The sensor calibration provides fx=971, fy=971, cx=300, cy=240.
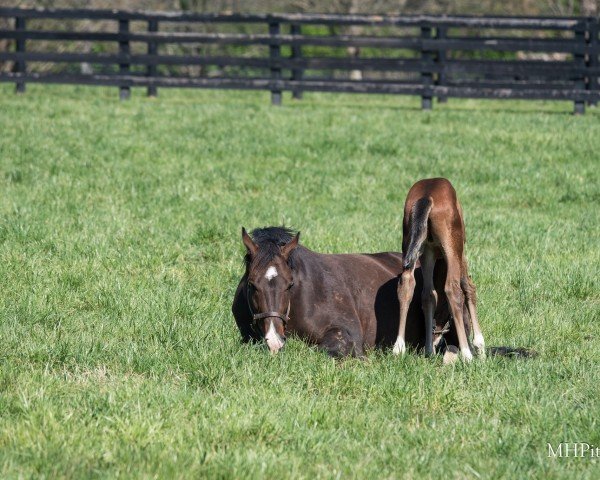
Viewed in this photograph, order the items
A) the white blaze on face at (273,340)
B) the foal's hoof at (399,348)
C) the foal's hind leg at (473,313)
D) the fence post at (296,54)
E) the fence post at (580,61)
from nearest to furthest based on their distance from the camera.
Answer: the white blaze on face at (273,340), the foal's hoof at (399,348), the foal's hind leg at (473,313), the fence post at (580,61), the fence post at (296,54)

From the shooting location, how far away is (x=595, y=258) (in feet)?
28.3

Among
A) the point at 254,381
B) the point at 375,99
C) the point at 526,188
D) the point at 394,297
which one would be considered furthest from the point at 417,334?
the point at 375,99

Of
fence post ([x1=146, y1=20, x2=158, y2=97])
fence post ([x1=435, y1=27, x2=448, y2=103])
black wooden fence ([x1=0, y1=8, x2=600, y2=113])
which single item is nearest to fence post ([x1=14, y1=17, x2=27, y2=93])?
black wooden fence ([x1=0, y1=8, x2=600, y2=113])

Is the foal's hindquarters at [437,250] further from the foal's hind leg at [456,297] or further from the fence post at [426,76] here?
the fence post at [426,76]

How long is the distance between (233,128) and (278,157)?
211 centimetres

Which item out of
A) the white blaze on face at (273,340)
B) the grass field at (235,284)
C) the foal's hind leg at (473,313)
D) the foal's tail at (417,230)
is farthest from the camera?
the foal's hind leg at (473,313)

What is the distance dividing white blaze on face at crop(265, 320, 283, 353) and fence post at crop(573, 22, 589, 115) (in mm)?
14206

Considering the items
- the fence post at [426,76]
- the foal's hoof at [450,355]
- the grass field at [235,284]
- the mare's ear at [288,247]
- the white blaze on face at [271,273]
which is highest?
the fence post at [426,76]

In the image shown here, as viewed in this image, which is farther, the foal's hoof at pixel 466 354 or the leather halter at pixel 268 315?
the foal's hoof at pixel 466 354

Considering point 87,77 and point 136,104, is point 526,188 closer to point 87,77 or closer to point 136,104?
point 136,104

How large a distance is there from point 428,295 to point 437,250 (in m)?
0.30

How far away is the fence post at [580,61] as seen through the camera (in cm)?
1831

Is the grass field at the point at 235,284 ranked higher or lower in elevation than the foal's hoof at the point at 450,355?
higher

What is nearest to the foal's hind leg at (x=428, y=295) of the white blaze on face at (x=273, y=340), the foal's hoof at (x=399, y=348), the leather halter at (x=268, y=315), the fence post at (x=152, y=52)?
the foal's hoof at (x=399, y=348)
